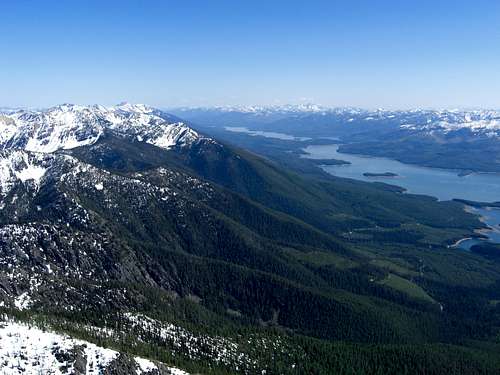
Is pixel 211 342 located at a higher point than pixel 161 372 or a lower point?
lower

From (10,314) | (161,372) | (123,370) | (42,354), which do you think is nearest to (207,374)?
(161,372)

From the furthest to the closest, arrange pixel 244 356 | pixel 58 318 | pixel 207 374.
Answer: pixel 244 356 → pixel 58 318 → pixel 207 374

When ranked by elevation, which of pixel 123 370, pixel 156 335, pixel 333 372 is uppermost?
pixel 123 370

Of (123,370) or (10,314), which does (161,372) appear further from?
(10,314)

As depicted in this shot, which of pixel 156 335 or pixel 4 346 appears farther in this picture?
pixel 156 335

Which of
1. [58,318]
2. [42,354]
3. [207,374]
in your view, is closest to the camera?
[42,354]

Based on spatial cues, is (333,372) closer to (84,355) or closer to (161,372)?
(161,372)

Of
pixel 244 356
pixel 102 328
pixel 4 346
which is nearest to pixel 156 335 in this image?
pixel 102 328
